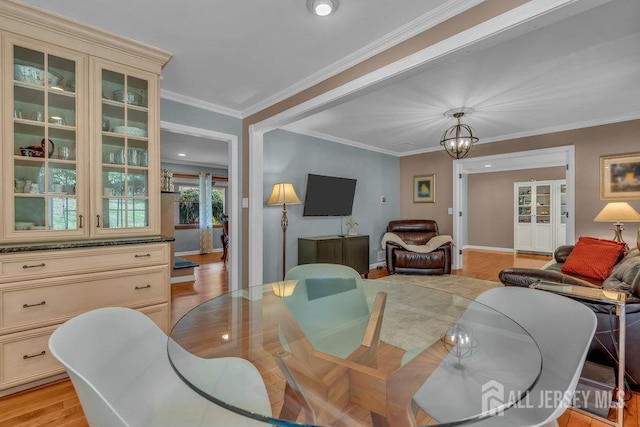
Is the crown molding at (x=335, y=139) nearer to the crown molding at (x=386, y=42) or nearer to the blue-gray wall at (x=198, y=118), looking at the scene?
the blue-gray wall at (x=198, y=118)

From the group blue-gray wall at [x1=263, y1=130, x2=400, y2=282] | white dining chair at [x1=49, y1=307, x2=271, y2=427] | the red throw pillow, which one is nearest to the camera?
white dining chair at [x1=49, y1=307, x2=271, y2=427]

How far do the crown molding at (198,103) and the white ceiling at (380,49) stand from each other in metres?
0.01

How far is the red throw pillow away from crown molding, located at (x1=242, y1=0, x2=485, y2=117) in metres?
2.96

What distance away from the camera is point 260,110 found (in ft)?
11.6

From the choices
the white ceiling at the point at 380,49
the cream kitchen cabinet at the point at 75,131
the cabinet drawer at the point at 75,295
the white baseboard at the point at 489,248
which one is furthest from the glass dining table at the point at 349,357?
the white baseboard at the point at 489,248

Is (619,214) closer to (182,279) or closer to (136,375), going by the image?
(136,375)

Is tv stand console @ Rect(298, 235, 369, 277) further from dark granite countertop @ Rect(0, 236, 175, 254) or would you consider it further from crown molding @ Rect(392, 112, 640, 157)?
crown molding @ Rect(392, 112, 640, 157)

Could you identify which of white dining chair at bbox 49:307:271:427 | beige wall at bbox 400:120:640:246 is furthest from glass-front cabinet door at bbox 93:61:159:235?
beige wall at bbox 400:120:640:246

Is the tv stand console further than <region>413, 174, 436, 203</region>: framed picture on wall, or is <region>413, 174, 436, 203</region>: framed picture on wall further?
<region>413, 174, 436, 203</region>: framed picture on wall

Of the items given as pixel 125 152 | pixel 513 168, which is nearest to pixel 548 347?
pixel 125 152

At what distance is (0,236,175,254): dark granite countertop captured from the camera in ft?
6.01

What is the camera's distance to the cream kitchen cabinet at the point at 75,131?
1966 millimetres

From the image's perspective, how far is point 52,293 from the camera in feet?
6.37

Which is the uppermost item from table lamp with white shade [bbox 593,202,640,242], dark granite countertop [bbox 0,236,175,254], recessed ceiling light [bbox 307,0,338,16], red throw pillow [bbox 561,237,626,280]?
recessed ceiling light [bbox 307,0,338,16]
